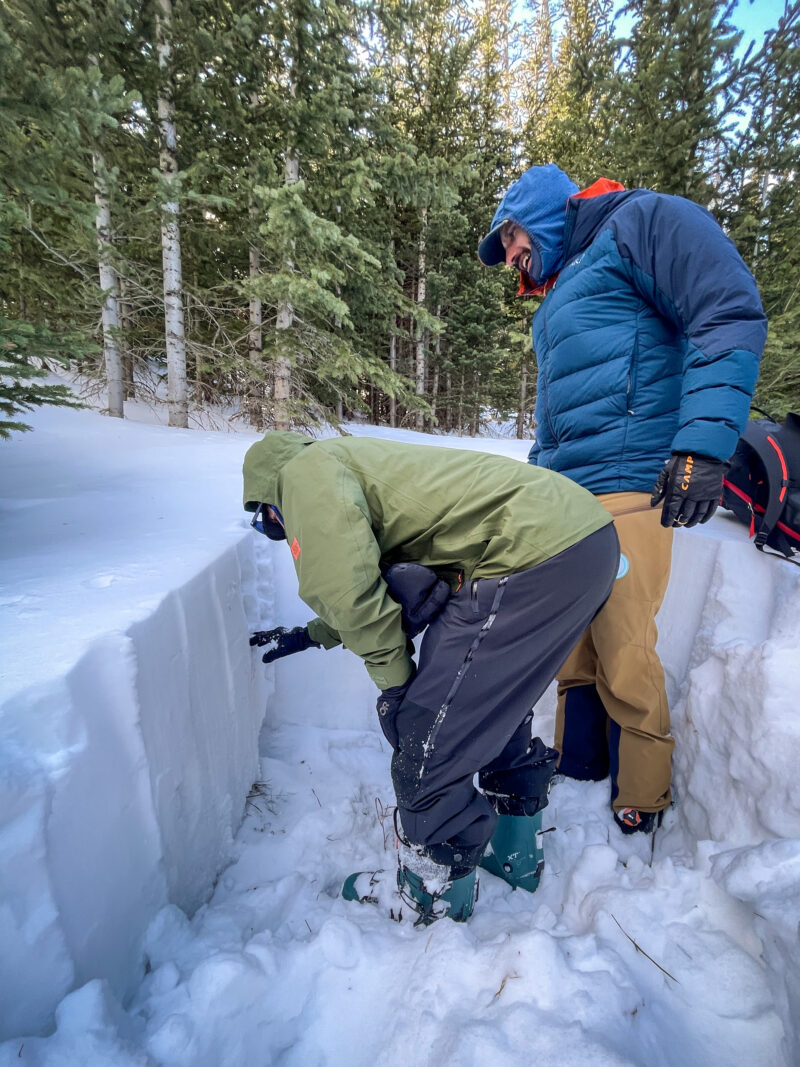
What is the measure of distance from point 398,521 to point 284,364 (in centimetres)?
642

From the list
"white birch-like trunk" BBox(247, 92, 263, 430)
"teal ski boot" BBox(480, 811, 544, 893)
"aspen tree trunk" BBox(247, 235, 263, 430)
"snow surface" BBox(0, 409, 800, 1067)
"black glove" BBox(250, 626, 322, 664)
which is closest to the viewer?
"snow surface" BBox(0, 409, 800, 1067)

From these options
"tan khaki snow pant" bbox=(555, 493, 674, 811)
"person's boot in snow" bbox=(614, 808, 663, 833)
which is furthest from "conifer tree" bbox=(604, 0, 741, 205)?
"person's boot in snow" bbox=(614, 808, 663, 833)

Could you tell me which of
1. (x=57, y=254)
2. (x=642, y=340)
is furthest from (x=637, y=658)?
(x=57, y=254)

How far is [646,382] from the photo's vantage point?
183 centimetres

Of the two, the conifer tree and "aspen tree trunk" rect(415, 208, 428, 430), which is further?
"aspen tree trunk" rect(415, 208, 428, 430)

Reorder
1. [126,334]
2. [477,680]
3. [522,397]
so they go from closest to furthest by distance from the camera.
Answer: [477,680], [126,334], [522,397]

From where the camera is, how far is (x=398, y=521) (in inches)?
58.5

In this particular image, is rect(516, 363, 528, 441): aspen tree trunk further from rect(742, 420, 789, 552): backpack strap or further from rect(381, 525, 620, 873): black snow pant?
rect(381, 525, 620, 873): black snow pant

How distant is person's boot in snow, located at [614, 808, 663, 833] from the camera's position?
204cm

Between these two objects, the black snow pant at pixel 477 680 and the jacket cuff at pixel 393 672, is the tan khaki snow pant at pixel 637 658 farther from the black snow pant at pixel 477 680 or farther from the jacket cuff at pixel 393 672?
the jacket cuff at pixel 393 672

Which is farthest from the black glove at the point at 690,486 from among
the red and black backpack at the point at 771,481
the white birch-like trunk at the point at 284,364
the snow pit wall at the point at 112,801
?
the white birch-like trunk at the point at 284,364

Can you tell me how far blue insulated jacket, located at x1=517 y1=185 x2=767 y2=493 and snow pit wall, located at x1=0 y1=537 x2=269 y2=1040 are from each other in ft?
5.31

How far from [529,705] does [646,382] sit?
1.23 m

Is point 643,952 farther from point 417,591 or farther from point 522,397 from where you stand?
point 522,397
